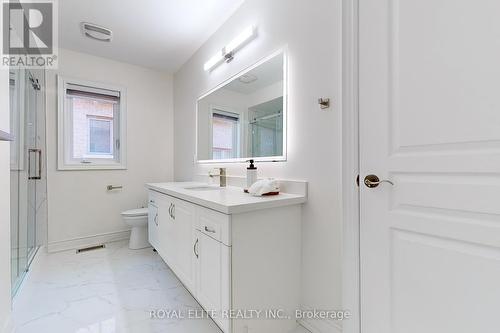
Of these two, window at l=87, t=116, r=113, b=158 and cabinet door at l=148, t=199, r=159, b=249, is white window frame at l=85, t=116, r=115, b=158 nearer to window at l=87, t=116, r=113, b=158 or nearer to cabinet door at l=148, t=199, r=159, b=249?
window at l=87, t=116, r=113, b=158

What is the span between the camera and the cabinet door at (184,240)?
1.59 m

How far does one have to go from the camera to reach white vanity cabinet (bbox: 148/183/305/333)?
121 centimetres

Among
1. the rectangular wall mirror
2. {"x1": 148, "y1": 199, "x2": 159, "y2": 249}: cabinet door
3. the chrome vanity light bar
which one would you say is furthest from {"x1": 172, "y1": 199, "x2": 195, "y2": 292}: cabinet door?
the chrome vanity light bar

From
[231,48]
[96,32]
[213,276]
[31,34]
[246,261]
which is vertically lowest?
[213,276]

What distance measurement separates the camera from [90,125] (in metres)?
3.01

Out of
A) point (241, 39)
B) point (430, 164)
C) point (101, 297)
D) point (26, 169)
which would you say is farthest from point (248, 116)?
point (26, 169)

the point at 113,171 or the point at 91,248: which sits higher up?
the point at 113,171

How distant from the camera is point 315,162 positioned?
143 centimetres

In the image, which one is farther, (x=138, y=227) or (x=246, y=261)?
(x=138, y=227)

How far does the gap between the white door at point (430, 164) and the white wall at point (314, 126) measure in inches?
6.6

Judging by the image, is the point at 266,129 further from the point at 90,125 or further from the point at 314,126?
the point at 90,125

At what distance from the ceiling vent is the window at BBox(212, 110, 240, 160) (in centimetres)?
137

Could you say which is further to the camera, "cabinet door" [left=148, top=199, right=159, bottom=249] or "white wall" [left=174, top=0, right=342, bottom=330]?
"cabinet door" [left=148, top=199, right=159, bottom=249]

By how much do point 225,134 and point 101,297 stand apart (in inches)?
65.8
